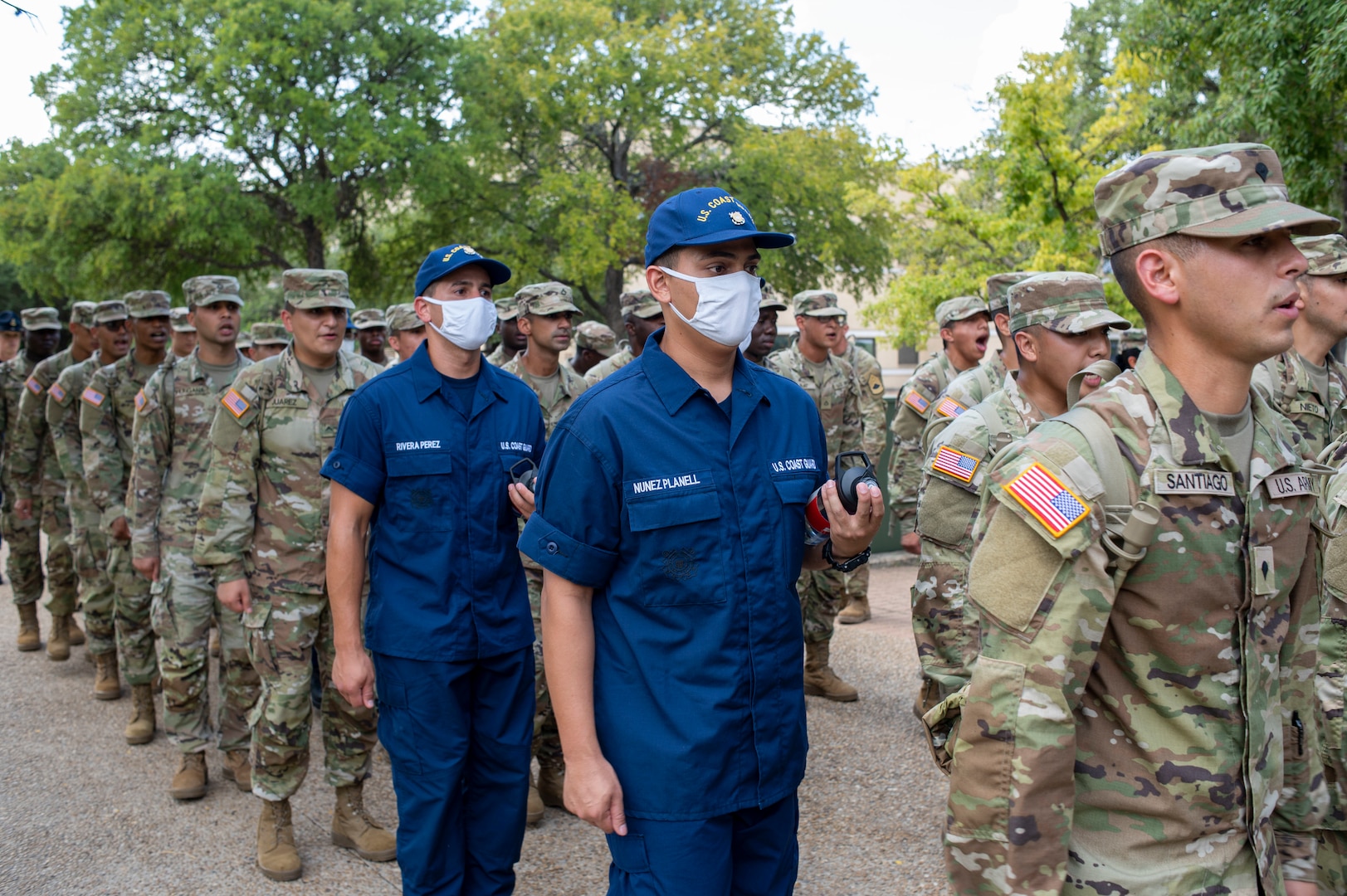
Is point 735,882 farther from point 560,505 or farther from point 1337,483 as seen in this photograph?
point 1337,483

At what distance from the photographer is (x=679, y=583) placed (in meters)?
2.54

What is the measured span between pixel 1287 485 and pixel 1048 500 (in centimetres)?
47

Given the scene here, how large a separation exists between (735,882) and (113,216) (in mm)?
26163

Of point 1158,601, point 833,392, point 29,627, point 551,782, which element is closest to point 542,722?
point 551,782

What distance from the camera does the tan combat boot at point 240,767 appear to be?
5.74 meters

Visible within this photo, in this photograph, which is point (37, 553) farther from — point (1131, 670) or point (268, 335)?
point (1131, 670)

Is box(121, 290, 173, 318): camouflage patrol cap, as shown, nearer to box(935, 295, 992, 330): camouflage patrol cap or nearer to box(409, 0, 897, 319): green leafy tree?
box(935, 295, 992, 330): camouflage patrol cap

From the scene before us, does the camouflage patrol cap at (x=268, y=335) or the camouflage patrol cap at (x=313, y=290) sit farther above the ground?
the camouflage patrol cap at (x=313, y=290)

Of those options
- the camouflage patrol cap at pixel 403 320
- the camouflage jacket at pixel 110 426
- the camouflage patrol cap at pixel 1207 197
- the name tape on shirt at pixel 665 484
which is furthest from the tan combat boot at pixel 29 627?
the camouflage patrol cap at pixel 1207 197

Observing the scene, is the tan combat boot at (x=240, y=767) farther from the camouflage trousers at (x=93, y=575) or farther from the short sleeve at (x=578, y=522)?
the short sleeve at (x=578, y=522)

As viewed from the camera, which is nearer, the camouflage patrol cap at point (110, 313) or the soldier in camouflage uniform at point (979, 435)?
the soldier in camouflage uniform at point (979, 435)

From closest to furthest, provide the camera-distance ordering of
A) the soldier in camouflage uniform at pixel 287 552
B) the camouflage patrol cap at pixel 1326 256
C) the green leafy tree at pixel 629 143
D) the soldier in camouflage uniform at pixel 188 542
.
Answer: the camouflage patrol cap at pixel 1326 256 → the soldier in camouflage uniform at pixel 287 552 → the soldier in camouflage uniform at pixel 188 542 → the green leafy tree at pixel 629 143

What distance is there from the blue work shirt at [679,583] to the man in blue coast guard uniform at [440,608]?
1.21m

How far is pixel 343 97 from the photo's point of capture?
25172 mm
